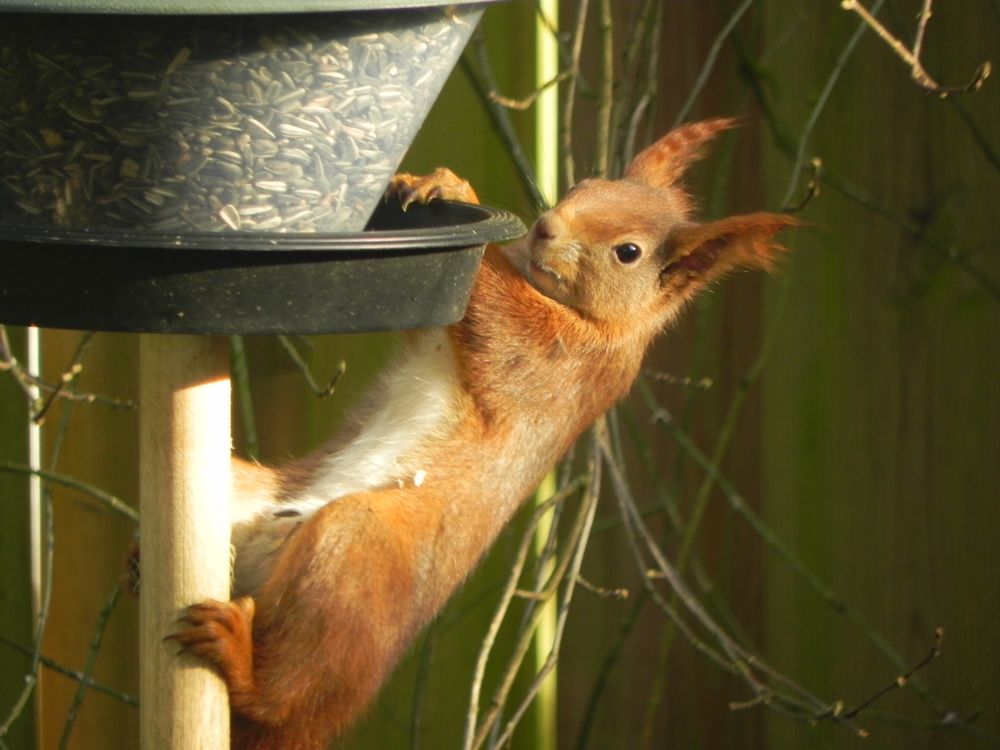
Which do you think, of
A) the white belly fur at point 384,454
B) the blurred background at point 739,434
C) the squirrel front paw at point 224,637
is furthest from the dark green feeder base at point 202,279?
the blurred background at point 739,434

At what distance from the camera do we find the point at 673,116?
3.08 m

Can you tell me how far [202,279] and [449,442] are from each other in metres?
0.97

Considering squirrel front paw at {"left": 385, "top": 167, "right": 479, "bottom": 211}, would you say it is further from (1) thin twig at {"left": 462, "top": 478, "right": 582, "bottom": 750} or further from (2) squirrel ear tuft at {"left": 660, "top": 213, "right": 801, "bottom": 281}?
(1) thin twig at {"left": 462, "top": 478, "right": 582, "bottom": 750}

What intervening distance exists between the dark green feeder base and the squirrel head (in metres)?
0.97

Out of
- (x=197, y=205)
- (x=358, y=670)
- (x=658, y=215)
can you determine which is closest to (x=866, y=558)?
(x=658, y=215)

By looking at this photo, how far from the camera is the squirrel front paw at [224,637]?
5.69 feet

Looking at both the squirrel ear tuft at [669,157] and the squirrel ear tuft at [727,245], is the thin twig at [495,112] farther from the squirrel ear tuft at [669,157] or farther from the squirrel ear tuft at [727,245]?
the squirrel ear tuft at [727,245]

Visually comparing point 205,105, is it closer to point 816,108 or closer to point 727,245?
point 727,245

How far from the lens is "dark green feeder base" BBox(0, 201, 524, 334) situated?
4.61 ft

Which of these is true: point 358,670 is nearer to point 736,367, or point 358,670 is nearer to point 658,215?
point 658,215

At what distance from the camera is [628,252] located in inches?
100

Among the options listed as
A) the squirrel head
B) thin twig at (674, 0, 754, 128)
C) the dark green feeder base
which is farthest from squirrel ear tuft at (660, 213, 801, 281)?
the dark green feeder base

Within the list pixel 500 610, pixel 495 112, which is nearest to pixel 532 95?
pixel 495 112

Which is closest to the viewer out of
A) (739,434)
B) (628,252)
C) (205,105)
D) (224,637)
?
(205,105)
